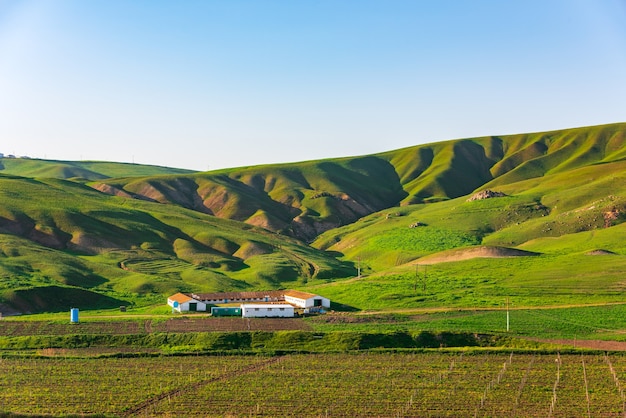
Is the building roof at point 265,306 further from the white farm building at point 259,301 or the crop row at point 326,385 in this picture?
the crop row at point 326,385

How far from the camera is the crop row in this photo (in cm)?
4709

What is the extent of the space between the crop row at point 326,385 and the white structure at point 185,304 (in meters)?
29.2

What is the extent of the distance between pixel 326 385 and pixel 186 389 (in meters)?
9.59

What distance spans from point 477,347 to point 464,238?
3472 inches

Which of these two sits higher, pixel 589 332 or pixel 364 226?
pixel 364 226

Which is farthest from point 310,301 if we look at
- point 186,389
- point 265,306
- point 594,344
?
point 186,389

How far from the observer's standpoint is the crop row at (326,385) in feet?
155

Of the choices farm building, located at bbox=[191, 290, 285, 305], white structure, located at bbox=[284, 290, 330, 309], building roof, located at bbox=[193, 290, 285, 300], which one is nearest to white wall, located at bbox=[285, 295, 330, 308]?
white structure, located at bbox=[284, 290, 330, 309]

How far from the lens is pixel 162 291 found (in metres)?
111

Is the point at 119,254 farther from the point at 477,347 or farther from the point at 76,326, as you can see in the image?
the point at 477,347

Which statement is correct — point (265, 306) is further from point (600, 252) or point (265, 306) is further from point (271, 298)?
point (600, 252)

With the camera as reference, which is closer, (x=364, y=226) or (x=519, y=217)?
Answer: (x=519, y=217)

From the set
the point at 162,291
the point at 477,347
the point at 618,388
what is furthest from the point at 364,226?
the point at 618,388

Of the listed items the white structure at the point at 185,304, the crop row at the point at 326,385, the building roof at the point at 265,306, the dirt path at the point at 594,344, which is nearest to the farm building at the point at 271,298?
the white structure at the point at 185,304
